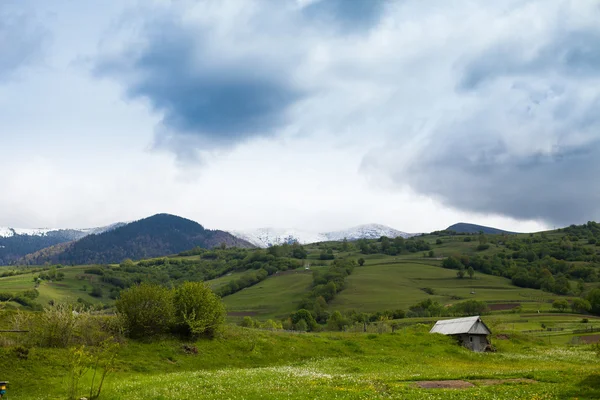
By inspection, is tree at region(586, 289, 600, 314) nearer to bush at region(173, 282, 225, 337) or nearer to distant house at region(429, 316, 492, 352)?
distant house at region(429, 316, 492, 352)

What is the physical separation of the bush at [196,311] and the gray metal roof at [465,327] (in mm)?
35506

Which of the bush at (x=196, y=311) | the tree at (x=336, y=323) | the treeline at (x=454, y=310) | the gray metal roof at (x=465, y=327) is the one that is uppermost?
the bush at (x=196, y=311)

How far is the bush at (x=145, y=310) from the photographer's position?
50.8 m

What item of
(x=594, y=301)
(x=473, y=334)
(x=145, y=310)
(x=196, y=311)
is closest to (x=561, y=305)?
(x=594, y=301)

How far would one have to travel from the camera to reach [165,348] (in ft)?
159

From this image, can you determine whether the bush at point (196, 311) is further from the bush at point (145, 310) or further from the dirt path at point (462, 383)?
the dirt path at point (462, 383)

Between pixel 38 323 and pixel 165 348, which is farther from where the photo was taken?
pixel 165 348

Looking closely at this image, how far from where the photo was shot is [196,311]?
180 feet

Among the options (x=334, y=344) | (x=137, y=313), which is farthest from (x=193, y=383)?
(x=334, y=344)

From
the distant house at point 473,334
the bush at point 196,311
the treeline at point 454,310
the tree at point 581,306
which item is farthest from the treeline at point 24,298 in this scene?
the tree at point 581,306

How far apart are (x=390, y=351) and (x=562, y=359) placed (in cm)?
1879

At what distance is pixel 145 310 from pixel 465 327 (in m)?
45.3

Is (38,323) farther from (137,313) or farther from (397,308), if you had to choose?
(397,308)

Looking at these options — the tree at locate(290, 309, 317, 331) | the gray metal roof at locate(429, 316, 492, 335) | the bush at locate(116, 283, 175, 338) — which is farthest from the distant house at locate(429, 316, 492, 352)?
the tree at locate(290, 309, 317, 331)
